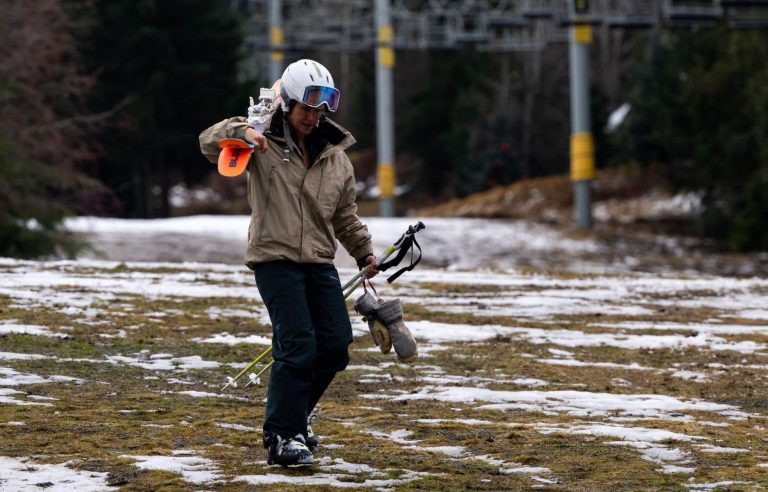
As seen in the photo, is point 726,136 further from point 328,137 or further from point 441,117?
point 328,137

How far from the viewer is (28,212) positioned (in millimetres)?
23031

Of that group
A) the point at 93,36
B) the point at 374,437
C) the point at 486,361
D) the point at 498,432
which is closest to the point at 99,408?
the point at 374,437

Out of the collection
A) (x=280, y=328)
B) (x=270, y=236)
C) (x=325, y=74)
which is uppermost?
(x=325, y=74)

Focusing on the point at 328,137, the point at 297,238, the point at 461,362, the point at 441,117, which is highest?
the point at 328,137

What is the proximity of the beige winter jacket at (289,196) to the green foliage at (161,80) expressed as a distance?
33.0 metres

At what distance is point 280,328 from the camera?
7.02 metres

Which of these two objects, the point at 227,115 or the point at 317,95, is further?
the point at 227,115

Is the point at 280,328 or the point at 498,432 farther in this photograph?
the point at 498,432

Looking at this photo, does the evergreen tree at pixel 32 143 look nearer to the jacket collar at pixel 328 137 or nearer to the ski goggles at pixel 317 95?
the jacket collar at pixel 328 137

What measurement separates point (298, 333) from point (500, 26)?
37321 mm

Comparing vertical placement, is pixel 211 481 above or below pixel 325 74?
below

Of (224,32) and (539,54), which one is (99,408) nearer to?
(224,32)

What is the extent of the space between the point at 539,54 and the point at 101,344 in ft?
199

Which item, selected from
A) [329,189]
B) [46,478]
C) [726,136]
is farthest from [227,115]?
[46,478]
